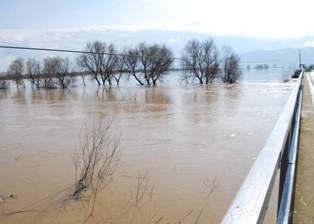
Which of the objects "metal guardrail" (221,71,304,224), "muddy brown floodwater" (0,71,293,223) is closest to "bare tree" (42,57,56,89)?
"muddy brown floodwater" (0,71,293,223)

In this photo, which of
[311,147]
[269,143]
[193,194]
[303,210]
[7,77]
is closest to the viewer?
[269,143]

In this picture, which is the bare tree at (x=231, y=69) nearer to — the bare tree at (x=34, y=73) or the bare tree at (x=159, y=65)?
the bare tree at (x=159, y=65)

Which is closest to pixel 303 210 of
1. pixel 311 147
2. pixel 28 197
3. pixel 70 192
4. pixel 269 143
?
pixel 269 143

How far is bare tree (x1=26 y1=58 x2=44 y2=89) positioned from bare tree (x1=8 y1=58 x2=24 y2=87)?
246cm

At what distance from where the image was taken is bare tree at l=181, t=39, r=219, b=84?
5894 centimetres

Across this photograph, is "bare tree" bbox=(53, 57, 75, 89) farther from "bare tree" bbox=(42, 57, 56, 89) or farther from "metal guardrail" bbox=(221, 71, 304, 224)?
"metal guardrail" bbox=(221, 71, 304, 224)

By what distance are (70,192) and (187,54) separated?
55975 mm

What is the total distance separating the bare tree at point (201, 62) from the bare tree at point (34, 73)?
104ft

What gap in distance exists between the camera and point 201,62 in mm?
59375

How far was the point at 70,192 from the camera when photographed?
A: 6.20 m

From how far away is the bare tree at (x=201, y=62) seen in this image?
5894cm

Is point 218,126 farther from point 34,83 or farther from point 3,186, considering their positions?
point 34,83


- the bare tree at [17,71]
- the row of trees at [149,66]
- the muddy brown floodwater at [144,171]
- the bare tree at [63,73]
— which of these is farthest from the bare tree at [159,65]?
the muddy brown floodwater at [144,171]

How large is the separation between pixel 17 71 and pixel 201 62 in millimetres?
44235
